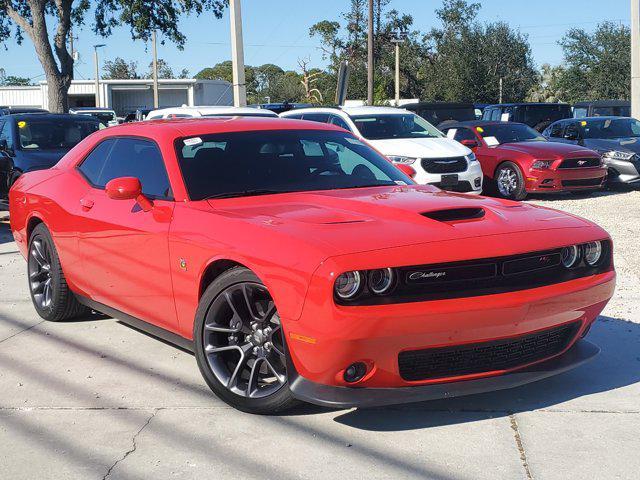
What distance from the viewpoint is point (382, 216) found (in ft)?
13.7

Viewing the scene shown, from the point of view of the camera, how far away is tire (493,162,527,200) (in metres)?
14.3

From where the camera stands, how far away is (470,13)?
57.0m

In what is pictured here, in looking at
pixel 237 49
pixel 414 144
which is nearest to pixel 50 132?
pixel 237 49

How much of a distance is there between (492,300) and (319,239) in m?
0.81

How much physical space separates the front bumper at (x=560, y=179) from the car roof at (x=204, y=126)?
895 centimetres

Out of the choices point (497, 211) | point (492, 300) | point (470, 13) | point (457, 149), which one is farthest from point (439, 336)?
point (470, 13)

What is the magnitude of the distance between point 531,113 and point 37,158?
14.6 meters

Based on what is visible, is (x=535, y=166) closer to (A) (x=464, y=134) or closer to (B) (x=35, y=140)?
(A) (x=464, y=134)

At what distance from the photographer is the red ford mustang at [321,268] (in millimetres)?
3648

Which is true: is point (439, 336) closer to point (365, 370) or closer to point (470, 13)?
point (365, 370)

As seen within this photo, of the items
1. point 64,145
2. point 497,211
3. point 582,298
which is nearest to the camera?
point 582,298

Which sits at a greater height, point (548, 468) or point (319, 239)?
point (319, 239)

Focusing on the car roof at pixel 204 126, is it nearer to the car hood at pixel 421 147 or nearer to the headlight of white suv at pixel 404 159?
the headlight of white suv at pixel 404 159

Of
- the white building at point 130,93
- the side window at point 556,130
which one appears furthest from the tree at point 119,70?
the side window at point 556,130
